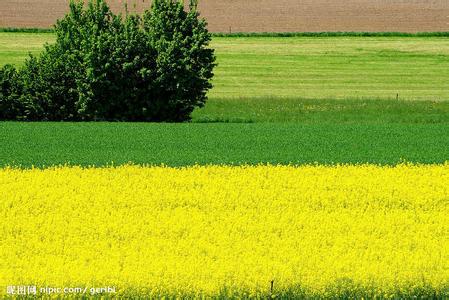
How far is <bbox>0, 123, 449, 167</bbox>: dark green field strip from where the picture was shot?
27.0 m

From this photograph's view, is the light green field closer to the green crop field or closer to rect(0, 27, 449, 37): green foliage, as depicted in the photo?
the green crop field

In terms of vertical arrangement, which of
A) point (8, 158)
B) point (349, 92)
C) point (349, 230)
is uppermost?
point (349, 230)

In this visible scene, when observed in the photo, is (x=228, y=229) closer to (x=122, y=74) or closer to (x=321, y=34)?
(x=122, y=74)

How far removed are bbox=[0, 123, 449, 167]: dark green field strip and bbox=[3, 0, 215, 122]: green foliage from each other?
670 centimetres

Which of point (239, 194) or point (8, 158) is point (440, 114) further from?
point (239, 194)

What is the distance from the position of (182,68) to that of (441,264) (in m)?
32.4

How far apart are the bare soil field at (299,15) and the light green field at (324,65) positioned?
50.5 inches

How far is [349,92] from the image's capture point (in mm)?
59562

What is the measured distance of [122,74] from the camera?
45.3 meters

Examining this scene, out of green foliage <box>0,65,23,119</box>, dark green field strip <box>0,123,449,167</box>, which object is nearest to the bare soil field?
green foliage <box>0,65,23,119</box>

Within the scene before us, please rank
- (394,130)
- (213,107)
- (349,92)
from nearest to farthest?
(394,130)
(213,107)
(349,92)

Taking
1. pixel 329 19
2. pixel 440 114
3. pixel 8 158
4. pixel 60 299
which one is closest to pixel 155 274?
pixel 60 299

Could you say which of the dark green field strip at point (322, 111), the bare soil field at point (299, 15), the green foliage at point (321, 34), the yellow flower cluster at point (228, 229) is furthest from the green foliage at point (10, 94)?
the bare soil field at point (299, 15)

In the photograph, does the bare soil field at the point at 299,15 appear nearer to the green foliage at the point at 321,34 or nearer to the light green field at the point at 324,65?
the green foliage at the point at 321,34
